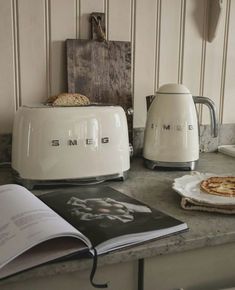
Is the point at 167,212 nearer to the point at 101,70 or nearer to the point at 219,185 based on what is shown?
the point at 219,185

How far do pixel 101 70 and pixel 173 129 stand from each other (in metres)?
0.28

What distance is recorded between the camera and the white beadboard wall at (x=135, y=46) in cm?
103

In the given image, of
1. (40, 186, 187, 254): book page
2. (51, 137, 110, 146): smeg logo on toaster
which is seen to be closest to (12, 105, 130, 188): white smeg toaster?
(51, 137, 110, 146): smeg logo on toaster

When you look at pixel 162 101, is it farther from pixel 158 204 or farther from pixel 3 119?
pixel 3 119

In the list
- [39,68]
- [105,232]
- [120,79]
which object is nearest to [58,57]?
[39,68]

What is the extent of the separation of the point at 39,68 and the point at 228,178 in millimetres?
592

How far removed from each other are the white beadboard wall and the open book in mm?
422

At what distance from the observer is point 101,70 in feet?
3.67

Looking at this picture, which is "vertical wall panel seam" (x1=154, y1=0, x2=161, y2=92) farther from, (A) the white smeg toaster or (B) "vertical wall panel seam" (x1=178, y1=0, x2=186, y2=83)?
(A) the white smeg toaster

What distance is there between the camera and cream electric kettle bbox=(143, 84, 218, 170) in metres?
1.02

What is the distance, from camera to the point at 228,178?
35.2 inches

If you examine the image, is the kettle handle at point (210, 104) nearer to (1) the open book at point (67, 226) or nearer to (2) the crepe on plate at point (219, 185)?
(2) the crepe on plate at point (219, 185)

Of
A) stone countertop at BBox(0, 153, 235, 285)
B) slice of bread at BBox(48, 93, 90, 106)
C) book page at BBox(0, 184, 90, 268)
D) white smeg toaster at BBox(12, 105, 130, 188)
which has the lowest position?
stone countertop at BBox(0, 153, 235, 285)

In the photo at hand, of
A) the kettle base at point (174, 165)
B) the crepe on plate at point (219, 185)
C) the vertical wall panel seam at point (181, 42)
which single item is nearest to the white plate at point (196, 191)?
the crepe on plate at point (219, 185)
